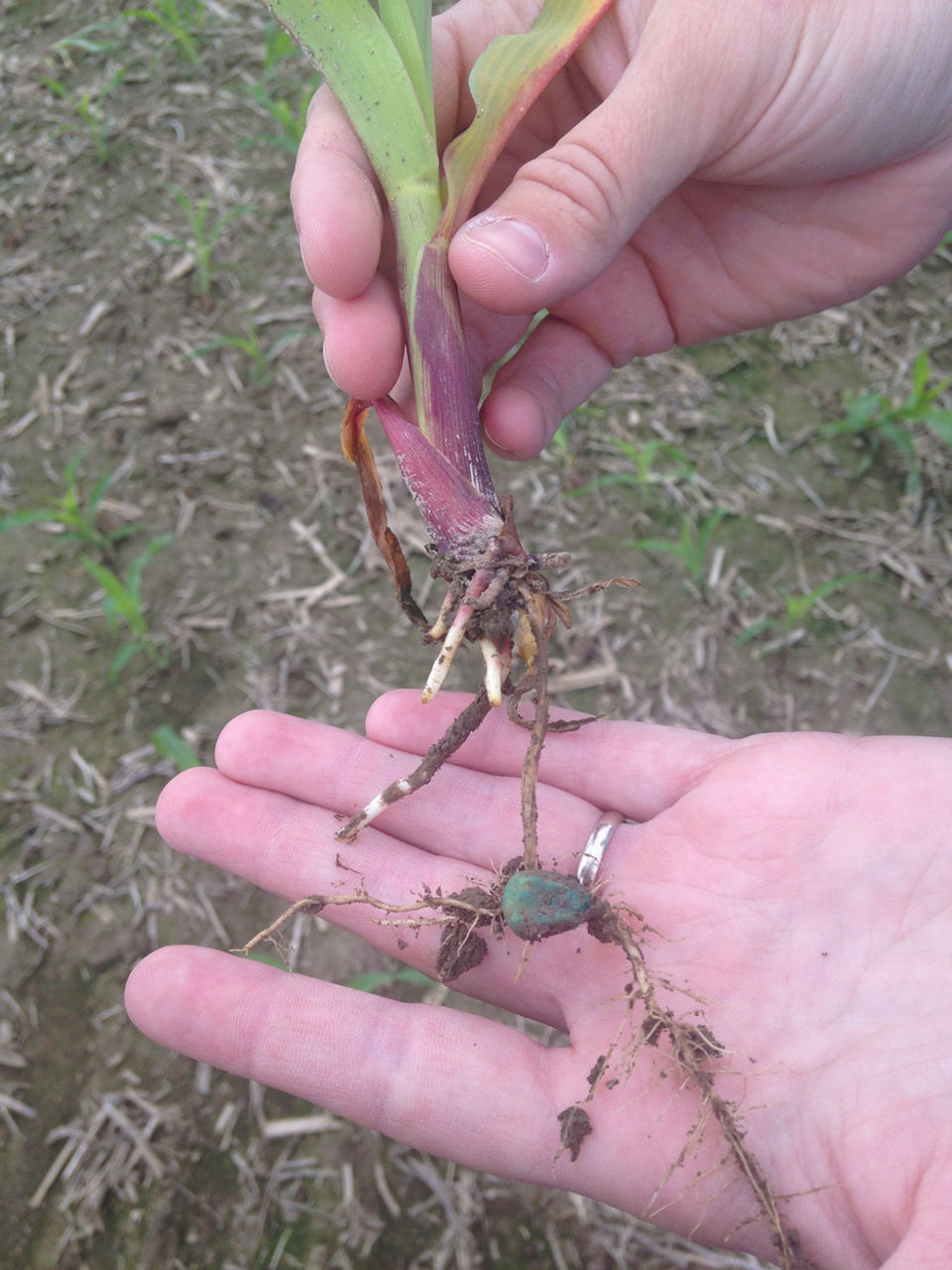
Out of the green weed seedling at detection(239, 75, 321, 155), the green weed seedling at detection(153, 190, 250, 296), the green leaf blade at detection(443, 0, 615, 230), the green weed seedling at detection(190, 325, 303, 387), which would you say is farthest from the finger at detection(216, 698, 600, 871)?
the green weed seedling at detection(239, 75, 321, 155)

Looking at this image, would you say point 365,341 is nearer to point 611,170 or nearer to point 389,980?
point 611,170

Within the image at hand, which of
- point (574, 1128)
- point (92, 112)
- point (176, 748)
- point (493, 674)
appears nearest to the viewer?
point (574, 1128)

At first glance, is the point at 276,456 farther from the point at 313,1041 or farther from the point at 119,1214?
the point at 119,1214

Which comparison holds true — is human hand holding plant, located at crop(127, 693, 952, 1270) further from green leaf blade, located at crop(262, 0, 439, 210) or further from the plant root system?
green leaf blade, located at crop(262, 0, 439, 210)

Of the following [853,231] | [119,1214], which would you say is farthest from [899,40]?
[119,1214]

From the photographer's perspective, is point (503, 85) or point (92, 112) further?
point (92, 112)

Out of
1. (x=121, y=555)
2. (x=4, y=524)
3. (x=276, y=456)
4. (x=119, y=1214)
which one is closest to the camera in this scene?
(x=119, y=1214)

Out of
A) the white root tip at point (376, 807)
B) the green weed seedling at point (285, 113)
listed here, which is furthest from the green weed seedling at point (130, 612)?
the green weed seedling at point (285, 113)

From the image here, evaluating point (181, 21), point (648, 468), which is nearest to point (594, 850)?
point (648, 468)
